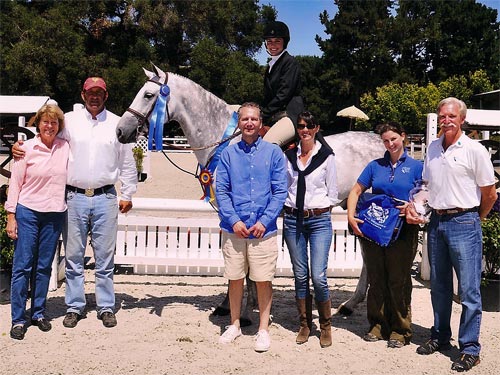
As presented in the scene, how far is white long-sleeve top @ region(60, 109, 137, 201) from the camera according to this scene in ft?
15.7

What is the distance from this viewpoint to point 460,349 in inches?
165

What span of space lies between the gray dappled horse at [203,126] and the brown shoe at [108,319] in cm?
101

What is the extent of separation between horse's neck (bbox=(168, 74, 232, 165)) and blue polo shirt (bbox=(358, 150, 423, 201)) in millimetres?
1629

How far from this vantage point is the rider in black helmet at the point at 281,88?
16.8ft

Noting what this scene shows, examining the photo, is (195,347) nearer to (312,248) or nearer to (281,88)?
(312,248)

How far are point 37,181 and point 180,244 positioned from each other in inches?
105

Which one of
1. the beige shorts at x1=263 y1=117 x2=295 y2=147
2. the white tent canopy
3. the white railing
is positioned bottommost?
the white railing

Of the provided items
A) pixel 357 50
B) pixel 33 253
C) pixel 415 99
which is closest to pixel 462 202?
pixel 33 253

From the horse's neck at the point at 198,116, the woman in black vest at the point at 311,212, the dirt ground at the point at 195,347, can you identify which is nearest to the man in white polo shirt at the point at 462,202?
the dirt ground at the point at 195,347

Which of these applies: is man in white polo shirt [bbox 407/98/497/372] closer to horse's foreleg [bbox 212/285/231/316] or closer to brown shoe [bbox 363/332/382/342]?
brown shoe [bbox 363/332/382/342]

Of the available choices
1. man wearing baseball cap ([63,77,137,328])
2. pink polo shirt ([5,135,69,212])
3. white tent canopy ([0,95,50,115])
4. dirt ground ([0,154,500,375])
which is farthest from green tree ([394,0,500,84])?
pink polo shirt ([5,135,69,212])

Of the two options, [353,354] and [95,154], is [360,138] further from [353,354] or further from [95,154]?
[95,154]

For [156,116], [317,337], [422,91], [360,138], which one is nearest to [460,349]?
[317,337]

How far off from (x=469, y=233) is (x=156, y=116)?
2928 mm
